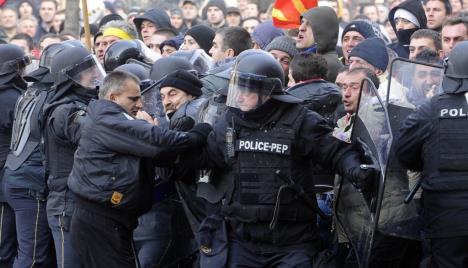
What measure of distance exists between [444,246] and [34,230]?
13.3ft

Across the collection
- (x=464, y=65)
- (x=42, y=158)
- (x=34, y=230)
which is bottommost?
(x=34, y=230)

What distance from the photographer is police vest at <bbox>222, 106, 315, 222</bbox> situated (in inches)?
279

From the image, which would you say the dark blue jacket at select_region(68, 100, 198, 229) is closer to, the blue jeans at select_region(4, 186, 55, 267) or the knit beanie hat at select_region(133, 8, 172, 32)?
the blue jeans at select_region(4, 186, 55, 267)

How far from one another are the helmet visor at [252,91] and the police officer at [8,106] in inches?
128

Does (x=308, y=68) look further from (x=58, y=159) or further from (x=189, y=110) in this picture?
(x=58, y=159)

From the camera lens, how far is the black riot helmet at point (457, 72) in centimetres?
670

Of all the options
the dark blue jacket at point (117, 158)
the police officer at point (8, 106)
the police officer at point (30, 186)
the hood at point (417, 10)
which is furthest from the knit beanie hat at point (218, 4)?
the dark blue jacket at point (117, 158)

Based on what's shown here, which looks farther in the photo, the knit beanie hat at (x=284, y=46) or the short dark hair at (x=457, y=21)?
the knit beanie hat at (x=284, y=46)

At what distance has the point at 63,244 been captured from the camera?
8523mm

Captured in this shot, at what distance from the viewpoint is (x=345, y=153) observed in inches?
278

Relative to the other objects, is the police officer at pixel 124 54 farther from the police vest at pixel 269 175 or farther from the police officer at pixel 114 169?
the police vest at pixel 269 175

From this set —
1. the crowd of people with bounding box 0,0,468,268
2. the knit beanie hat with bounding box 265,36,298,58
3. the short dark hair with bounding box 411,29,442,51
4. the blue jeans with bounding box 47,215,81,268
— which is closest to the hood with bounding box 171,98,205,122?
the crowd of people with bounding box 0,0,468,268

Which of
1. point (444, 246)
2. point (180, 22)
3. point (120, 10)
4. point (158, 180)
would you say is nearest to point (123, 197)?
point (158, 180)

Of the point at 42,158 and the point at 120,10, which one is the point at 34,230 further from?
the point at 120,10
